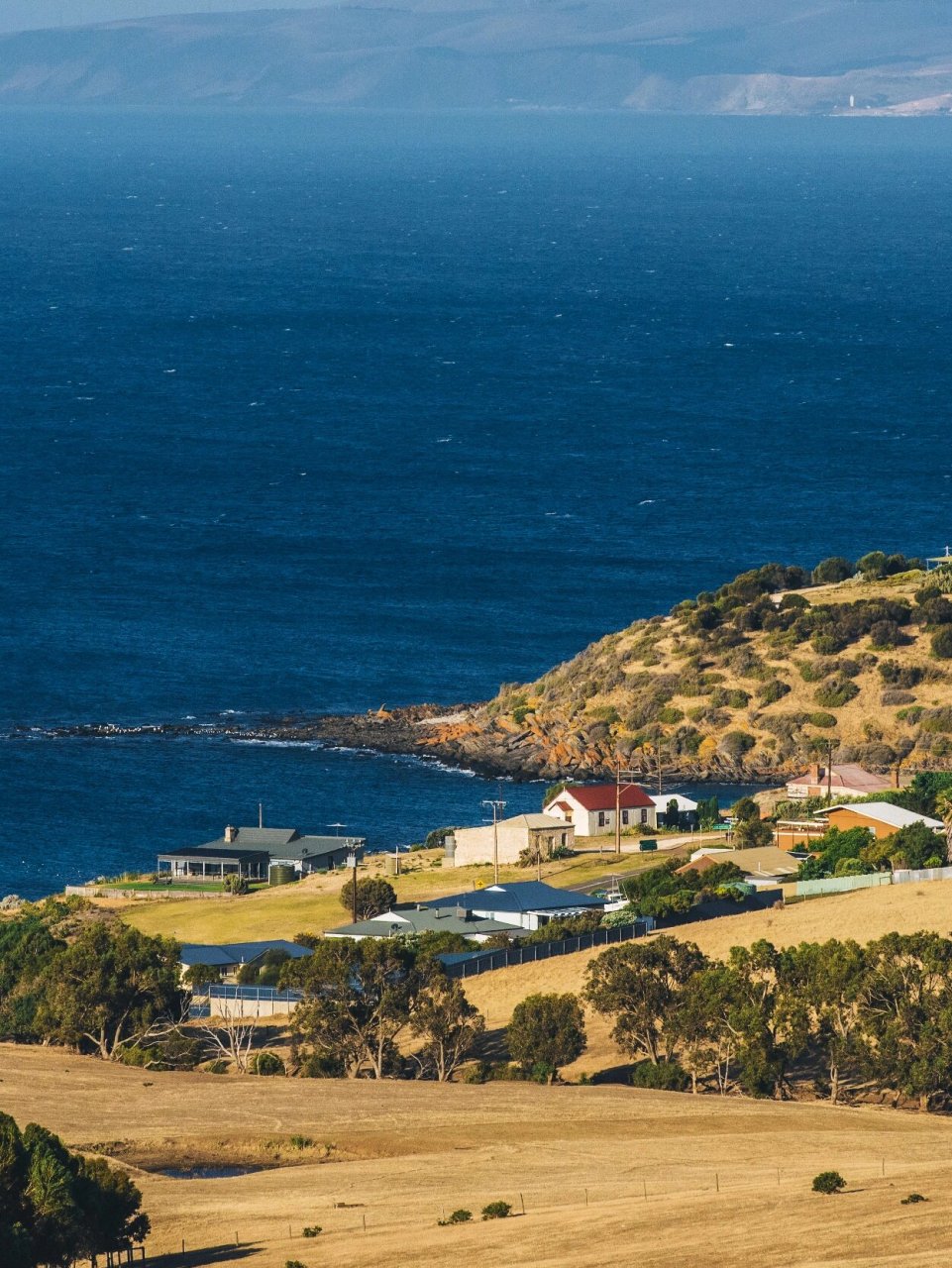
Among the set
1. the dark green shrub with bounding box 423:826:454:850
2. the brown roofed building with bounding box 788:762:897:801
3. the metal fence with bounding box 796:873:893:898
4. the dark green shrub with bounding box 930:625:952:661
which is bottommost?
the metal fence with bounding box 796:873:893:898

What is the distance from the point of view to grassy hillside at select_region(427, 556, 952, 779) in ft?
357

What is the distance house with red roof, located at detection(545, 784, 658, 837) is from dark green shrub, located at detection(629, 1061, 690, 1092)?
34965mm

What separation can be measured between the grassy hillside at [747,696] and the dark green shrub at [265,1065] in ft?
150

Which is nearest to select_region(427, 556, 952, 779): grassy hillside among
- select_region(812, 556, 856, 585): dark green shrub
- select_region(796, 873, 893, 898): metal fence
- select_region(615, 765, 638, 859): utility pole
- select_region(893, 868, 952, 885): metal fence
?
select_region(615, 765, 638, 859): utility pole

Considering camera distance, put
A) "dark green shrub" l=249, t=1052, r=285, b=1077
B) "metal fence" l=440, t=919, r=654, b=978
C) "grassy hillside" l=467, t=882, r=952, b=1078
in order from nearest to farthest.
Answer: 1. "dark green shrub" l=249, t=1052, r=285, b=1077
2. "grassy hillside" l=467, t=882, r=952, b=1078
3. "metal fence" l=440, t=919, r=654, b=978

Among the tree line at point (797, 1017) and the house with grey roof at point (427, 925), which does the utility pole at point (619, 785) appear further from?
the tree line at point (797, 1017)

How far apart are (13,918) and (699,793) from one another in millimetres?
30747

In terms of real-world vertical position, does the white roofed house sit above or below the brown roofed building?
below

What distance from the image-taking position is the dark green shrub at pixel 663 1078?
6069 centimetres

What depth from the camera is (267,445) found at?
610 feet

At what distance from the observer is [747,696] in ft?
368

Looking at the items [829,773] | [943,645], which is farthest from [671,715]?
[829,773]

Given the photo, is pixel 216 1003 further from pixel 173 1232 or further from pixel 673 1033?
pixel 173 1232

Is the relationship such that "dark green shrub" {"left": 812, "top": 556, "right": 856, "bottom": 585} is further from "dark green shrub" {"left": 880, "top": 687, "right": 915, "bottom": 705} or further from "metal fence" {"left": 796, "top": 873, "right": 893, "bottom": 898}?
"metal fence" {"left": 796, "top": 873, "right": 893, "bottom": 898}
